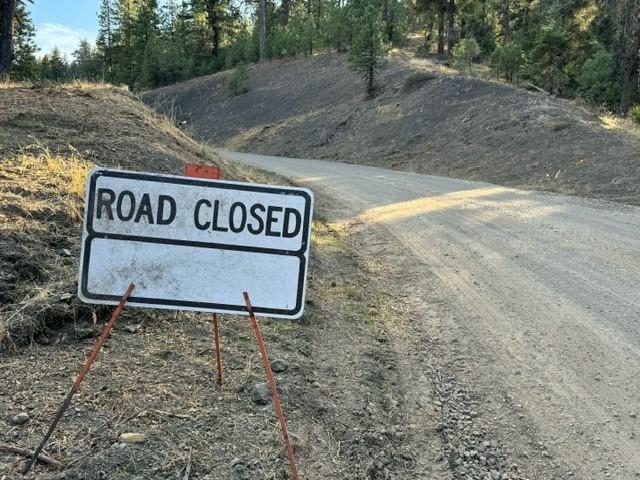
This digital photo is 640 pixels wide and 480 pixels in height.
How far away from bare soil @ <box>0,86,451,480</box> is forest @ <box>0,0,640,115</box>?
11791 mm

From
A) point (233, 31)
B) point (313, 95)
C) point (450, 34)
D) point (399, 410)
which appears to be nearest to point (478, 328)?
point (399, 410)

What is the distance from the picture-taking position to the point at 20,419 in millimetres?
2566

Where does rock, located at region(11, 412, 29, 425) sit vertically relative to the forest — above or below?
below

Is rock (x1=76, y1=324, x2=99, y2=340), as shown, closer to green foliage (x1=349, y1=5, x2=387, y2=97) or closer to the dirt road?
the dirt road

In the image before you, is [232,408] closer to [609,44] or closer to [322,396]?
[322,396]

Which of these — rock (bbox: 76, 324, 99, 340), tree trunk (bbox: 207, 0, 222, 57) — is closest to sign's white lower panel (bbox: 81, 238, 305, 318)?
rock (bbox: 76, 324, 99, 340)

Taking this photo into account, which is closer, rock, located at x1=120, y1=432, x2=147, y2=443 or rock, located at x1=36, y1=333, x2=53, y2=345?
rock, located at x1=120, y1=432, x2=147, y2=443

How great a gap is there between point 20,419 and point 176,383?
2.58 ft

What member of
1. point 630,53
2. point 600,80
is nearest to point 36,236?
point 630,53

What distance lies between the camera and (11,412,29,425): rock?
2.56 metres

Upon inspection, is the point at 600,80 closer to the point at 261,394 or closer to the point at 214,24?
the point at 261,394

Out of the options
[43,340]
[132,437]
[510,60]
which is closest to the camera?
[132,437]

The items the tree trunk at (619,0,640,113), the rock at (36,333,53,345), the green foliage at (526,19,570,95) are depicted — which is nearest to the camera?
the rock at (36,333,53,345)

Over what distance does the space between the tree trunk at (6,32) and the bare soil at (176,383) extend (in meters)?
11.5
